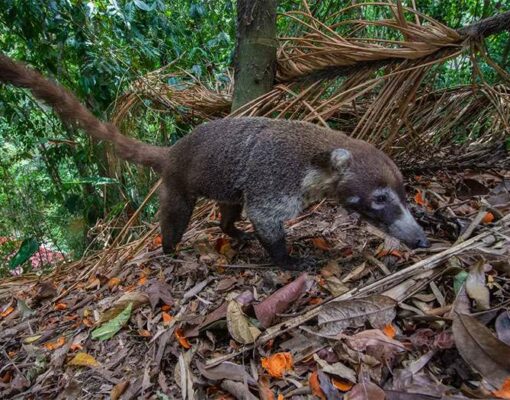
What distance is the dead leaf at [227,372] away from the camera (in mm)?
1841

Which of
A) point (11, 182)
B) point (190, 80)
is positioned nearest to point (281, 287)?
point (190, 80)

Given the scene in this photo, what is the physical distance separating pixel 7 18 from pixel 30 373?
3394mm

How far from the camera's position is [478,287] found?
1842 mm

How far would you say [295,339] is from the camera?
6.57 feet

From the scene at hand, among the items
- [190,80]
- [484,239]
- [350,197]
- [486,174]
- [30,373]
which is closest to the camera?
[484,239]

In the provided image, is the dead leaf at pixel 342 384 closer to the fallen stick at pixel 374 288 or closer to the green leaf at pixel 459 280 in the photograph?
the fallen stick at pixel 374 288

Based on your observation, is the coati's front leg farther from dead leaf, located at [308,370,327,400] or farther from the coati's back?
dead leaf, located at [308,370,327,400]

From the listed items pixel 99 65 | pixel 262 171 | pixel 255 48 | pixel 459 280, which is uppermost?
pixel 99 65

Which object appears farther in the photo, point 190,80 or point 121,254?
point 190,80

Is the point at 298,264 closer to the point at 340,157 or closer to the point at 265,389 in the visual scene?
the point at 340,157

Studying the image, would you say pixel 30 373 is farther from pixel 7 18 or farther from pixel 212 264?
pixel 7 18

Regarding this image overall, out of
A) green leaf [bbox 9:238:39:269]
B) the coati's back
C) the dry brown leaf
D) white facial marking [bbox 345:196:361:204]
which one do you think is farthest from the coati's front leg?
green leaf [bbox 9:238:39:269]

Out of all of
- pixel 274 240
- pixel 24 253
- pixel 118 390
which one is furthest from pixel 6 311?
pixel 274 240

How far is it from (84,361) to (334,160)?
2.02 m
